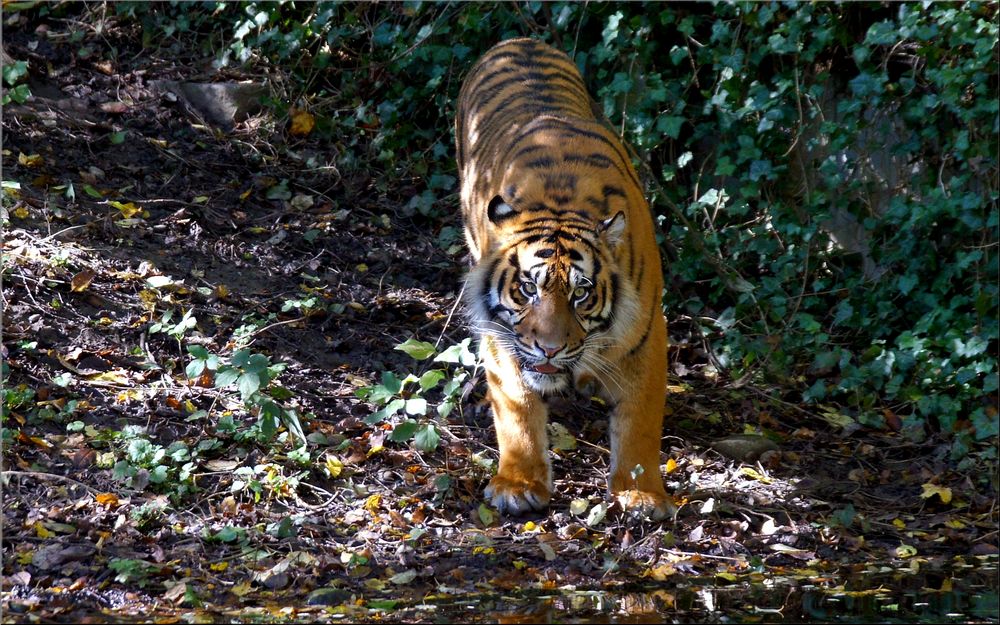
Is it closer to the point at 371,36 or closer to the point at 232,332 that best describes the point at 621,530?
the point at 232,332

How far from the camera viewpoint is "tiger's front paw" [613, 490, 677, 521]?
174 inches

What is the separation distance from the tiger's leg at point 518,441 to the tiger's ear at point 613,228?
0.64 meters

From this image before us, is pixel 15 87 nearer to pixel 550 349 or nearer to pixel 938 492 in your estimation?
pixel 550 349

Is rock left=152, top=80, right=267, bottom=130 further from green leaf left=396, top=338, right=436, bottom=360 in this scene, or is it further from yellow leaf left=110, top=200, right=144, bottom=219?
green leaf left=396, top=338, right=436, bottom=360

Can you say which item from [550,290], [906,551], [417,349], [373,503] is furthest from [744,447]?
[373,503]

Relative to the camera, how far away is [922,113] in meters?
5.70

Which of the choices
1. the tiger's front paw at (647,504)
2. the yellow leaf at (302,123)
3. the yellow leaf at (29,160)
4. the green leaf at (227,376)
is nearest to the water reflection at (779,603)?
the tiger's front paw at (647,504)

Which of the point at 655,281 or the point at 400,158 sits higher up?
the point at 400,158

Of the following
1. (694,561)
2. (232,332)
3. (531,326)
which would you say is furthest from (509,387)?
(232,332)

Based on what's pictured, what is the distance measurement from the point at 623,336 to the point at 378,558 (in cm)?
132

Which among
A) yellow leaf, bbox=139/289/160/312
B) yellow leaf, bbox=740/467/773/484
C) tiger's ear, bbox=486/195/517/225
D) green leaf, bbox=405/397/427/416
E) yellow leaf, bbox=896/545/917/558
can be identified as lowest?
yellow leaf, bbox=896/545/917/558

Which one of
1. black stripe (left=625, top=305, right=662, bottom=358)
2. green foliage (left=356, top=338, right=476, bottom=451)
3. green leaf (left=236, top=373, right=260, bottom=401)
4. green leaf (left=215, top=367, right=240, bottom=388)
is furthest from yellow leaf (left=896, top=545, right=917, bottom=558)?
green leaf (left=215, top=367, right=240, bottom=388)

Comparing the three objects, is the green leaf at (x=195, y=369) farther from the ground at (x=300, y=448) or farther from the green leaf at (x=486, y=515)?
the green leaf at (x=486, y=515)

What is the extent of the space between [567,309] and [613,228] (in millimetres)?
374
